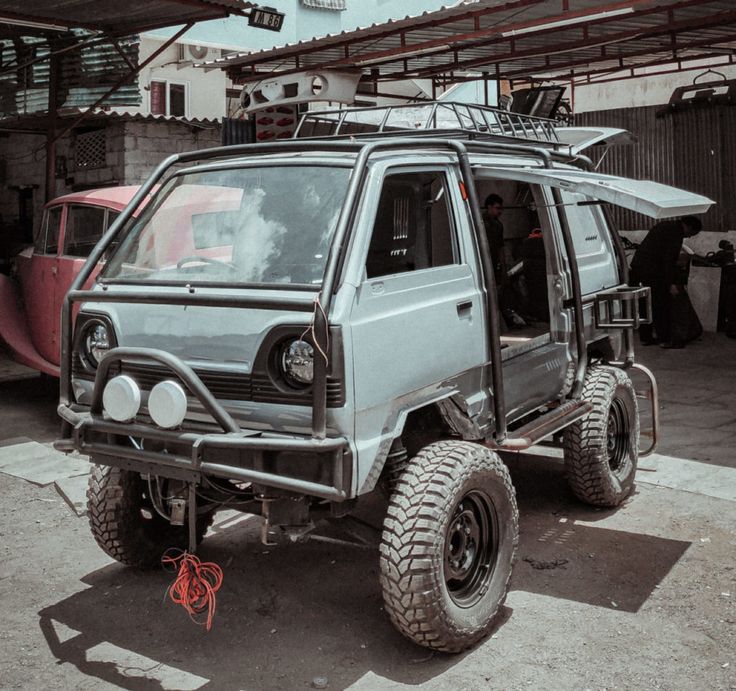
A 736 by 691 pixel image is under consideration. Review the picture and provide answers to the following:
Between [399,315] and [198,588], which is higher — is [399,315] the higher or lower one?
the higher one

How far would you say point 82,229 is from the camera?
8070mm

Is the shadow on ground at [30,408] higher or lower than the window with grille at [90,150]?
lower

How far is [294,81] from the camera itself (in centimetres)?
1243

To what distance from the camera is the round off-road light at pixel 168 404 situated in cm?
364

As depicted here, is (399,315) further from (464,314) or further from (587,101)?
(587,101)

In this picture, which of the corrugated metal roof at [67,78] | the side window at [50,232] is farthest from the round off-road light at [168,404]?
the corrugated metal roof at [67,78]

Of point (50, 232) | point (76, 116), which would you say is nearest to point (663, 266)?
point (50, 232)

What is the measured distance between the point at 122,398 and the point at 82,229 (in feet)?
15.3

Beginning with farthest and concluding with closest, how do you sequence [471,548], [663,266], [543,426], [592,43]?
1. [663,266]
2. [592,43]
3. [543,426]
4. [471,548]

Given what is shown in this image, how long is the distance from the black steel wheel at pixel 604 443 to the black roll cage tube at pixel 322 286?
3.82 feet

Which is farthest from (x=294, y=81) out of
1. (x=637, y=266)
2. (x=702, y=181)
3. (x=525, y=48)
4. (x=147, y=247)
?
(x=147, y=247)

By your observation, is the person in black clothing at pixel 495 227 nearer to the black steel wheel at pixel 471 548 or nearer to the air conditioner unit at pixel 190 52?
the black steel wheel at pixel 471 548

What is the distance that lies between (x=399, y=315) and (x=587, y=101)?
49.1 ft

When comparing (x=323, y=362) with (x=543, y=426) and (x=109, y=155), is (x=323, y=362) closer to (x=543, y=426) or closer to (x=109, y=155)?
(x=543, y=426)
